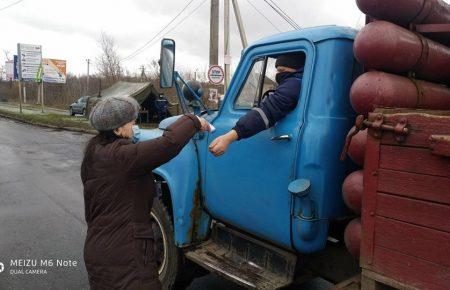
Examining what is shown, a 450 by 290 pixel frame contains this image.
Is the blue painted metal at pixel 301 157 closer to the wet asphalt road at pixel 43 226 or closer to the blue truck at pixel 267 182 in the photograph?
the blue truck at pixel 267 182

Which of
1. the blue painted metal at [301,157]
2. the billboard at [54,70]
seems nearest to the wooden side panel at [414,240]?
the blue painted metal at [301,157]

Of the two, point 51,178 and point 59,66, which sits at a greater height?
point 59,66

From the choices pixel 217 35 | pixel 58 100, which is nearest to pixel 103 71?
pixel 58 100

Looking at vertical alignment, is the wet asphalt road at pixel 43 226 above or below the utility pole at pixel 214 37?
below

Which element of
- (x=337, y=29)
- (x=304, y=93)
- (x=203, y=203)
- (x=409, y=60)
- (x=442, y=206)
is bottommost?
(x=203, y=203)

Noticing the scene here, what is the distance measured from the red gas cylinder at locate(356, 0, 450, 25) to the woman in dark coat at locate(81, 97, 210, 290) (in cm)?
111

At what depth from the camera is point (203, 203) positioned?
11.5 feet

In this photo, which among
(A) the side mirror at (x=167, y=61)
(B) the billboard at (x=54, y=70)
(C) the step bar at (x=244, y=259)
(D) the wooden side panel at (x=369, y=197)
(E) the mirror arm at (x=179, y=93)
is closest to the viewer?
(D) the wooden side panel at (x=369, y=197)

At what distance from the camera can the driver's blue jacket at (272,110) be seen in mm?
2689

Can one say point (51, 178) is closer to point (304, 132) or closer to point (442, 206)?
point (304, 132)

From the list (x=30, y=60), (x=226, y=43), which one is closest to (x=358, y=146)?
(x=226, y=43)

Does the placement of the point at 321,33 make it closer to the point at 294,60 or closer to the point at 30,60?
the point at 294,60

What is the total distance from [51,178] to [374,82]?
27.0 feet

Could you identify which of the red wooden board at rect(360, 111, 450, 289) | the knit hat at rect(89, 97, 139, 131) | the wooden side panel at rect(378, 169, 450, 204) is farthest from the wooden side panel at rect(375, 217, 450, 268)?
the knit hat at rect(89, 97, 139, 131)
